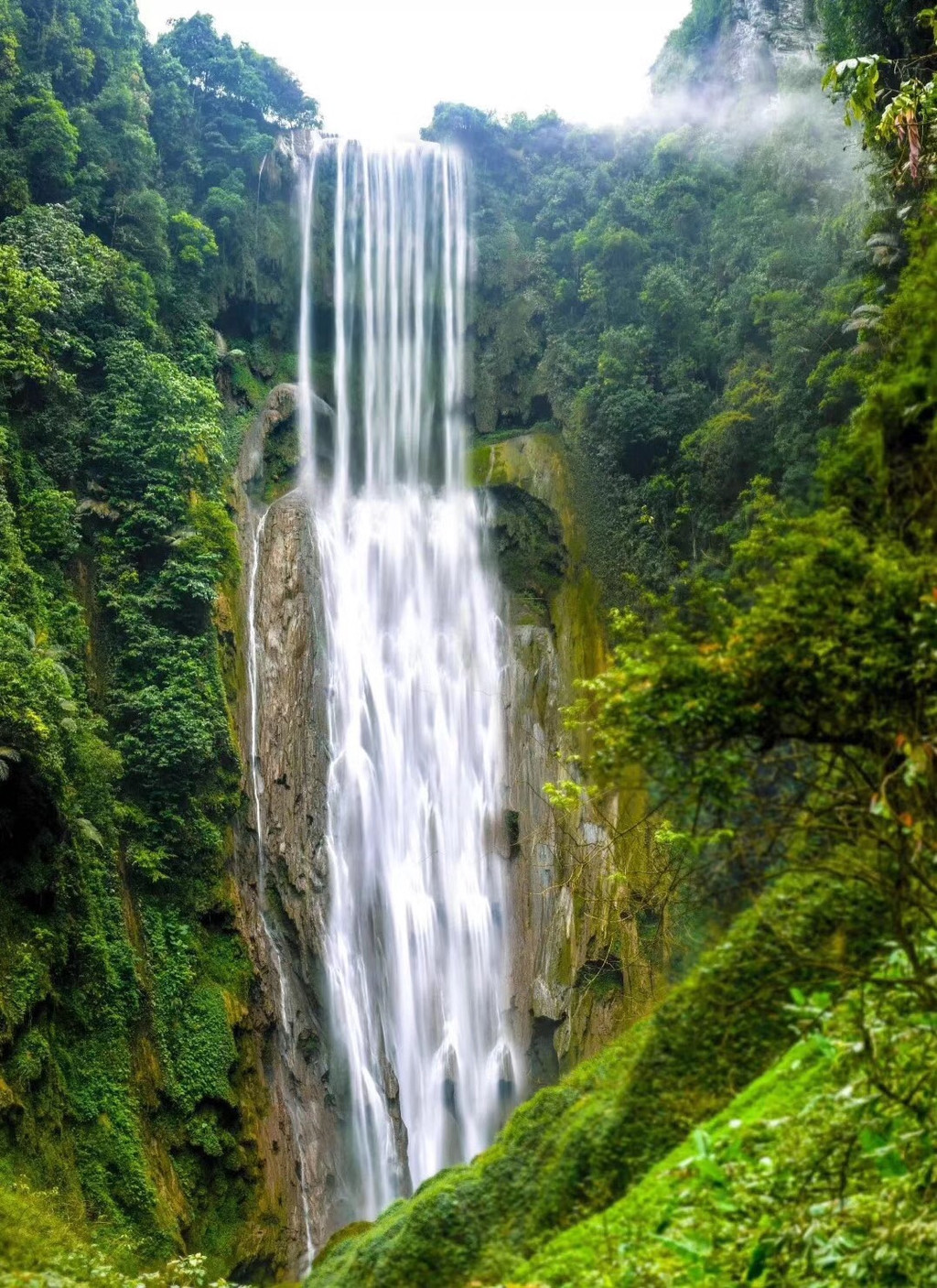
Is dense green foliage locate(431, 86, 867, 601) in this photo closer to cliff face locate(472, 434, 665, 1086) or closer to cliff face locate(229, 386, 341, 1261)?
cliff face locate(472, 434, 665, 1086)

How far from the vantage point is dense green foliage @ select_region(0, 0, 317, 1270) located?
12.5 meters

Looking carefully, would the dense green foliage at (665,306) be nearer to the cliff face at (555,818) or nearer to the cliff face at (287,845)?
the cliff face at (555,818)

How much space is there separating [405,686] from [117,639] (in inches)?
222

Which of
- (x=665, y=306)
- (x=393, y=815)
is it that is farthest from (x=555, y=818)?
(x=665, y=306)

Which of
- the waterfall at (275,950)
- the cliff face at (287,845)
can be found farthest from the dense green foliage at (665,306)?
the waterfall at (275,950)

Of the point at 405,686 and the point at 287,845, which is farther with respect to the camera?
the point at 405,686

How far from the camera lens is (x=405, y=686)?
1986 cm

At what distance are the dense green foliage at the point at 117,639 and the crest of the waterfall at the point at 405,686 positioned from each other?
6.81 ft

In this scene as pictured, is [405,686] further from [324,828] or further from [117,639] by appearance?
[117,639]

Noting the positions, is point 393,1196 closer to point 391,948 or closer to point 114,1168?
point 391,948

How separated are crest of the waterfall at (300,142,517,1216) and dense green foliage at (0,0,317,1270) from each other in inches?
81.7

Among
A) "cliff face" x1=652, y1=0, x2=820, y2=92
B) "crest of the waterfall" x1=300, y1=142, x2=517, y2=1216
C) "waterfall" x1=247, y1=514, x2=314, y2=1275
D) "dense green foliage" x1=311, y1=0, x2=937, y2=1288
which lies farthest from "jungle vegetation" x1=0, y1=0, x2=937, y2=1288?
"crest of the waterfall" x1=300, y1=142, x2=517, y2=1216

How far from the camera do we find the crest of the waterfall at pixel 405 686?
55.7ft

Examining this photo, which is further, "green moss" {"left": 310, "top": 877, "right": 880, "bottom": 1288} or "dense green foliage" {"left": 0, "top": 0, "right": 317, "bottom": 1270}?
"dense green foliage" {"left": 0, "top": 0, "right": 317, "bottom": 1270}
